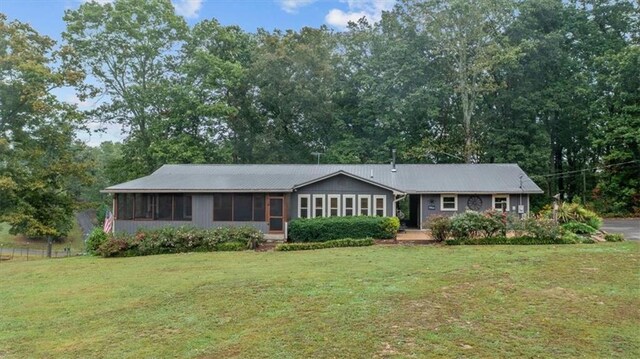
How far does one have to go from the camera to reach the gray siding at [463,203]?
22281 mm

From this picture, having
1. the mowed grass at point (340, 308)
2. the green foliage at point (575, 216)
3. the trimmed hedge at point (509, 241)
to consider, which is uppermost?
the green foliage at point (575, 216)

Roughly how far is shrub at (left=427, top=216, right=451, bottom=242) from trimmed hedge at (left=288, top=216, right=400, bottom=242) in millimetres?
1755

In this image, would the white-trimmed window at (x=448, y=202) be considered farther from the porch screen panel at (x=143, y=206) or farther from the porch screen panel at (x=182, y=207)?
the porch screen panel at (x=143, y=206)

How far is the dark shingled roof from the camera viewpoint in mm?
20625

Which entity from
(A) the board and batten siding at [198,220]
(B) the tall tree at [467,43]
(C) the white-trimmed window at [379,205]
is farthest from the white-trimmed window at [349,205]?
(B) the tall tree at [467,43]

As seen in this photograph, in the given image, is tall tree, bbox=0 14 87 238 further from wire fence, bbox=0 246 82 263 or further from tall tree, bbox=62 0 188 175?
tall tree, bbox=62 0 188 175

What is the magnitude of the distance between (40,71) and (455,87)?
26287 mm

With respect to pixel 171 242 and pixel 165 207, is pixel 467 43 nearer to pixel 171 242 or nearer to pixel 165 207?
pixel 165 207

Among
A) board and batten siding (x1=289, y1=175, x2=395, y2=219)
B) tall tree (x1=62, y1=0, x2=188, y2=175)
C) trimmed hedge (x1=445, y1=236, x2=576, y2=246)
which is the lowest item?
trimmed hedge (x1=445, y1=236, x2=576, y2=246)

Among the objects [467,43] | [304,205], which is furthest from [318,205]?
[467,43]

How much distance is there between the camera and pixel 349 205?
20703mm

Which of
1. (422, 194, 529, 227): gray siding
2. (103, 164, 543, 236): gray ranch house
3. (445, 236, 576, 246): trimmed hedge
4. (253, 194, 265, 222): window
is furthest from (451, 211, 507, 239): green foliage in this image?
(253, 194, 265, 222): window

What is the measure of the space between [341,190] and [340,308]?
43.2 feet

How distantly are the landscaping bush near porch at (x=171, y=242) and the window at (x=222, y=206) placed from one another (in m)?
2.48
